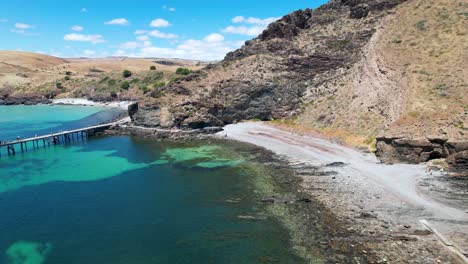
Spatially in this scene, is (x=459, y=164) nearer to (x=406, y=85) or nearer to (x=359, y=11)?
(x=406, y=85)

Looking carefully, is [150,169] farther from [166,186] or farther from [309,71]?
Result: [309,71]

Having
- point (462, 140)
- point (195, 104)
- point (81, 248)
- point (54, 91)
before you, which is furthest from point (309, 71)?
point (54, 91)

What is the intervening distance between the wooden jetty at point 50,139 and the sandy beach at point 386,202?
49.5 meters

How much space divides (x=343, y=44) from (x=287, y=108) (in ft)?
→ 72.2

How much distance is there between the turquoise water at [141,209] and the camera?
31.6m

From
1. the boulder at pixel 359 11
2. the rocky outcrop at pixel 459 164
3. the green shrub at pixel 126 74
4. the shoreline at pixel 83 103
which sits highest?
the boulder at pixel 359 11

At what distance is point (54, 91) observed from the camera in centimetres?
17838

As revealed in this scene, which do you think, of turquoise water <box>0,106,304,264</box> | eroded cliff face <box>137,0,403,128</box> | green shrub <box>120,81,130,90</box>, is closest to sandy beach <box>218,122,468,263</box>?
turquoise water <box>0,106,304,264</box>

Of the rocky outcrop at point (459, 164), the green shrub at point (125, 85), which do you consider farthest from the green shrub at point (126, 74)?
the rocky outcrop at point (459, 164)

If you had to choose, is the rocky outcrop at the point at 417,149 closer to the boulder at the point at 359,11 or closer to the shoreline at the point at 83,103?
the boulder at the point at 359,11

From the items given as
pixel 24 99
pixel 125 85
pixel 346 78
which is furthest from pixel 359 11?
pixel 24 99

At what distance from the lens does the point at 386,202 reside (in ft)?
131

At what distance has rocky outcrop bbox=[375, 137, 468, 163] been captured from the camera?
48778 millimetres

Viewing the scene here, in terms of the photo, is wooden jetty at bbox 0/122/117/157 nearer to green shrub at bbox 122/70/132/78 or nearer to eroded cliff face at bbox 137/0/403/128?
eroded cliff face at bbox 137/0/403/128
